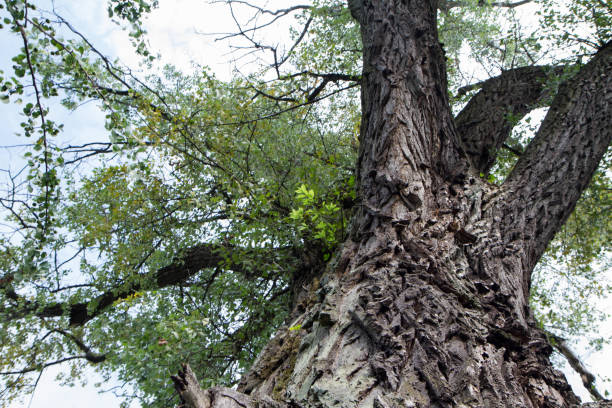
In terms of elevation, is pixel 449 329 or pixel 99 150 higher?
pixel 99 150

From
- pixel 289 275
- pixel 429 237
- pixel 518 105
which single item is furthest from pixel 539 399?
pixel 518 105

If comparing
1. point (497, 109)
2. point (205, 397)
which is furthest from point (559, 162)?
point (205, 397)

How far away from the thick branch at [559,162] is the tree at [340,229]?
0.07 feet

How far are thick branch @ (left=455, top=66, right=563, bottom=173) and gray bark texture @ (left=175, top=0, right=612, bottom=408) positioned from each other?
28 mm

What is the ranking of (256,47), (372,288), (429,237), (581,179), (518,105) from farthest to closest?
1. (256,47)
2. (518,105)
3. (581,179)
4. (429,237)
5. (372,288)

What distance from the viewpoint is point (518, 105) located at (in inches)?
216

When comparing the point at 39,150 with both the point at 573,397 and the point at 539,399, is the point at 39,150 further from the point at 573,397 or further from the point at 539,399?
the point at 573,397

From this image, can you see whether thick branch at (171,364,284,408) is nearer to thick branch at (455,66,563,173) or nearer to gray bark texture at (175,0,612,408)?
gray bark texture at (175,0,612,408)

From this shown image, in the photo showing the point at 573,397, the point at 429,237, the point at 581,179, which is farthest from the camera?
the point at 581,179

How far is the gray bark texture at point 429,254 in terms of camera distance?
2000 mm

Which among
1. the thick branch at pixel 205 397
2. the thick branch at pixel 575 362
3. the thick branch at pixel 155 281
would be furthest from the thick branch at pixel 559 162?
the thick branch at pixel 155 281

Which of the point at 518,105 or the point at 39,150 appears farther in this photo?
the point at 518,105

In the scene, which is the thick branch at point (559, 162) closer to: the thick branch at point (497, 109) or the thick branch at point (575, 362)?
the thick branch at point (497, 109)

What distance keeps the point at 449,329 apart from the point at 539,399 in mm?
559
